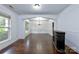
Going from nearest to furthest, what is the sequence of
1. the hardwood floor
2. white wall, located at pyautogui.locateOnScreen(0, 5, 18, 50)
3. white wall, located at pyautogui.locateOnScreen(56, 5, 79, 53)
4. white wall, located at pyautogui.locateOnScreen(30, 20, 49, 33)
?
white wall, located at pyautogui.locateOnScreen(56, 5, 79, 53) → the hardwood floor → white wall, located at pyautogui.locateOnScreen(0, 5, 18, 50) → white wall, located at pyautogui.locateOnScreen(30, 20, 49, 33)

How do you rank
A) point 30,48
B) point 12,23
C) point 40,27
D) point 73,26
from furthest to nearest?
point 40,27 < point 12,23 < point 30,48 < point 73,26

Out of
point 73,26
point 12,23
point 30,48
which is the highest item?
point 12,23

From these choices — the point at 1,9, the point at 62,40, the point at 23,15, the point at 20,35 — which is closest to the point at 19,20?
the point at 23,15

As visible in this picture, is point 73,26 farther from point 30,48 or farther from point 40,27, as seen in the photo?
point 40,27

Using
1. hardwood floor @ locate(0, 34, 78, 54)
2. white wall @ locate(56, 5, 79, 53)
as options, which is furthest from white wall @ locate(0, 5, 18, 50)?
white wall @ locate(56, 5, 79, 53)

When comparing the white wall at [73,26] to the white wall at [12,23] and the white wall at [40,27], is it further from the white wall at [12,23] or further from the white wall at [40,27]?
the white wall at [40,27]

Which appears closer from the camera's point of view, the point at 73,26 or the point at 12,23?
the point at 73,26

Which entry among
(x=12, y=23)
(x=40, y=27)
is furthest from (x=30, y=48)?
(x=40, y=27)

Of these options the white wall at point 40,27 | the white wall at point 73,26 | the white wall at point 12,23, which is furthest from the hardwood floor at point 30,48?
the white wall at point 40,27

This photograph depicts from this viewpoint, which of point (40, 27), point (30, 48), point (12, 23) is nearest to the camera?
point (30, 48)

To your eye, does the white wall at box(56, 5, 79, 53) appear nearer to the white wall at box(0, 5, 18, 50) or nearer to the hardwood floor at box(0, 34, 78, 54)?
the hardwood floor at box(0, 34, 78, 54)

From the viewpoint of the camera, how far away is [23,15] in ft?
32.0
